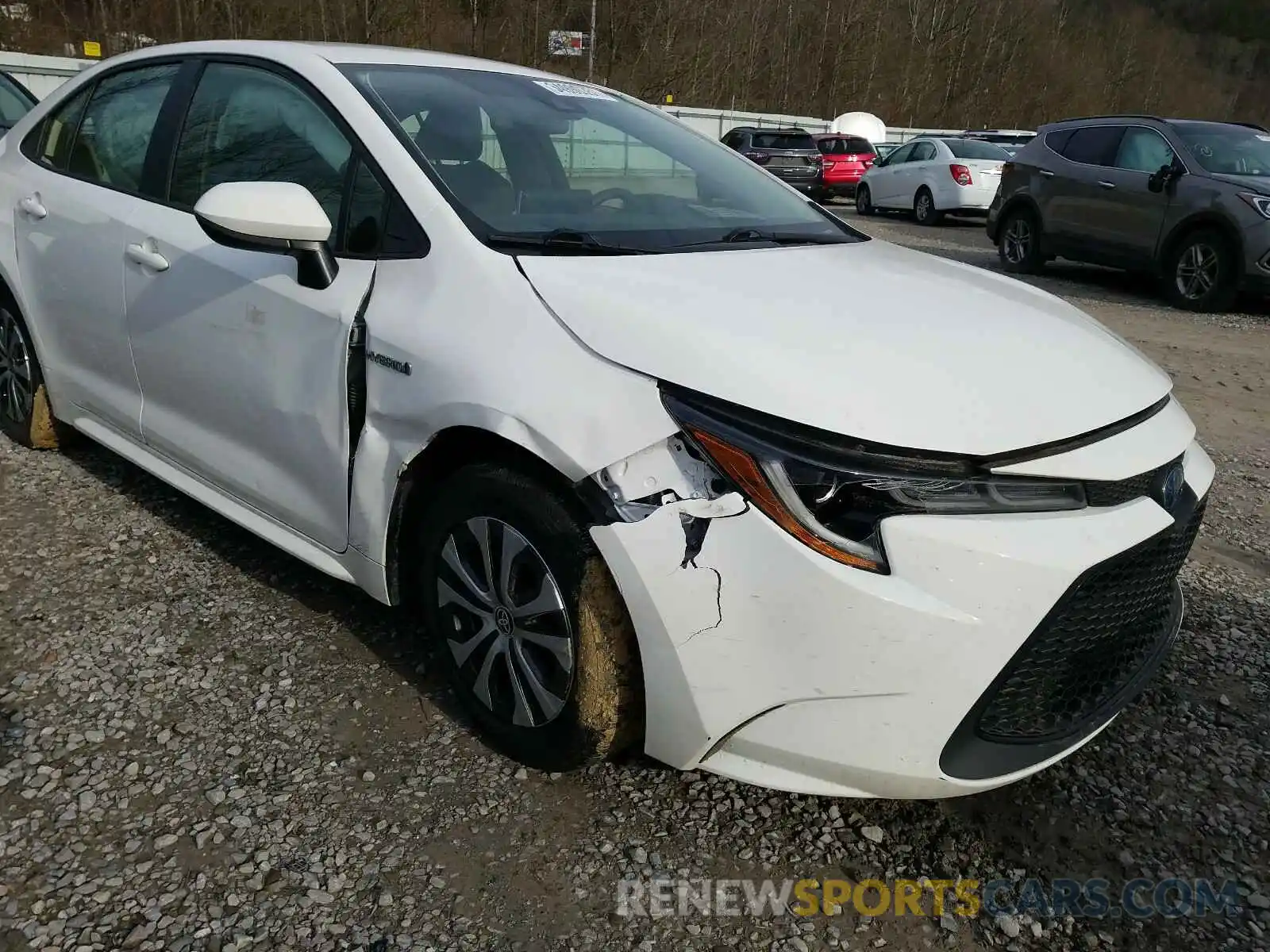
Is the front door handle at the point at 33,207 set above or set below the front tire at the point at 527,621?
above

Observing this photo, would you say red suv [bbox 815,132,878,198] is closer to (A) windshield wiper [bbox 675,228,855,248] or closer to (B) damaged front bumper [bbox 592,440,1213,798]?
(A) windshield wiper [bbox 675,228,855,248]

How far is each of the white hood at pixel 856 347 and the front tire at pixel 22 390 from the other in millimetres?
2751

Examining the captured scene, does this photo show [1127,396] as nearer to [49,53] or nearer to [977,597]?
[977,597]


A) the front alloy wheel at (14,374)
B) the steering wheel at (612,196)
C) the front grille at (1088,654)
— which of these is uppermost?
the steering wheel at (612,196)

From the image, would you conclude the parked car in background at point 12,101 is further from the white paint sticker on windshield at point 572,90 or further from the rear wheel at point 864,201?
the rear wheel at point 864,201

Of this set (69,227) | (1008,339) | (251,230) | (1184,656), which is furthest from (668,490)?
(69,227)

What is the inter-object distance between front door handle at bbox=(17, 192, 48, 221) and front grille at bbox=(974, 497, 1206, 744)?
358cm

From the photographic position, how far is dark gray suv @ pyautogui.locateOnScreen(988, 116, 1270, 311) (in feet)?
27.9

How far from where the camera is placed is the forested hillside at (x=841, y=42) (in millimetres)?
26125

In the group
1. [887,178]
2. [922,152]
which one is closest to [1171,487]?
[922,152]

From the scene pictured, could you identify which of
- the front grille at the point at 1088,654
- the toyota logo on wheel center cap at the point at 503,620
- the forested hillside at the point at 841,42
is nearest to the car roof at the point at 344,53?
the toyota logo on wheel center cap at the point at 503,620

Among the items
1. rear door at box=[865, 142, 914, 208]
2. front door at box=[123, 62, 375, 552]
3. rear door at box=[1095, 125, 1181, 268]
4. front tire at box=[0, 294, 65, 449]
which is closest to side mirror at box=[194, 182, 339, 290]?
front door at box=[123, 62, 375, 552]

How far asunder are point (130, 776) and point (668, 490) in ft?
4.83

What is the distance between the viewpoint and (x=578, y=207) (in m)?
2.58
